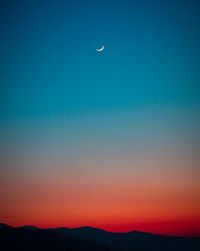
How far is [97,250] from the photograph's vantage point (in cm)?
14350

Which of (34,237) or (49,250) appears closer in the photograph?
(49,250)

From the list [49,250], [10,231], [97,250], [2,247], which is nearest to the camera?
[2,247]

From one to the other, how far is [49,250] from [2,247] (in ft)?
53.6

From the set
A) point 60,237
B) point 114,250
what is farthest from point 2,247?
point 114,250

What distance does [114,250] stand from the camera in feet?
515

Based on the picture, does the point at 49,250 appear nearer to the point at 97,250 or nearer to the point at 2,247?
the point at 2,247

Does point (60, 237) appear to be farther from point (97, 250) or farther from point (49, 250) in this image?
point (49, 250)

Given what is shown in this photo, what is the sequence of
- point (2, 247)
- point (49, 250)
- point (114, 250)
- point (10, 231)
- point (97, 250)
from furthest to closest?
point (114, 250), point (97, 250), point (10, 231), point (49, 250), point (2, 247)

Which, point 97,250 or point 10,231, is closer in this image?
point 10,231

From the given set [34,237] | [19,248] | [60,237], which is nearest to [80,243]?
[60,237]

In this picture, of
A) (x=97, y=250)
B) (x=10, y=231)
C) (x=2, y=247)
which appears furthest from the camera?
(x=97, y=250)

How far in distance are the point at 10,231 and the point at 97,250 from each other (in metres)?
33.1

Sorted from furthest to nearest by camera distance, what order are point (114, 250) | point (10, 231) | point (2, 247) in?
1. point (114, 250)
2. point (10, 231)
3. point (2, 247)

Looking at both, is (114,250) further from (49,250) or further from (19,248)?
(19,248)
